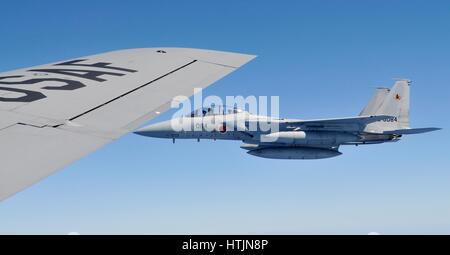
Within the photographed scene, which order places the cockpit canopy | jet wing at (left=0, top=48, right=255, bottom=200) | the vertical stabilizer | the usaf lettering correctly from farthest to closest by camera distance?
the vertical stabilizer → the cockpit canopy → the usaf lettering → jet wing at (left=0, top=48, right=255, bottom=200)

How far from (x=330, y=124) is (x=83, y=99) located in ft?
78.5

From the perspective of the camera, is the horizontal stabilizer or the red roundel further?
the horizontal stabilizer

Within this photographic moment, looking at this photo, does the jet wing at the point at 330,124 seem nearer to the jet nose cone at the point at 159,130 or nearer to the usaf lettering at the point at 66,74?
the jet nose cone at the point at 159,130

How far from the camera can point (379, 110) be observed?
3238cm

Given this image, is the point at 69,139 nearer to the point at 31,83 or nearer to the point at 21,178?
the point at 21,178

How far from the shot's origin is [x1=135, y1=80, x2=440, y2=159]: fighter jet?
2594 centimetres

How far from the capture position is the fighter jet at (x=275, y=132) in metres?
25.9

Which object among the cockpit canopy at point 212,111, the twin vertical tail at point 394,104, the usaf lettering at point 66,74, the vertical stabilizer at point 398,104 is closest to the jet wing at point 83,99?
the usaf lettering at point 66,74

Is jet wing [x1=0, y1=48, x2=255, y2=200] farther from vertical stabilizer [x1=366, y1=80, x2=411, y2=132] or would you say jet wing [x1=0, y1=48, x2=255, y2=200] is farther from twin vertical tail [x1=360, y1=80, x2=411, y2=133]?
vertical stabilizer [x1=366, y1=80, x2=411, y2=132]

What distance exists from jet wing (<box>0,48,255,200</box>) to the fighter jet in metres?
17.5

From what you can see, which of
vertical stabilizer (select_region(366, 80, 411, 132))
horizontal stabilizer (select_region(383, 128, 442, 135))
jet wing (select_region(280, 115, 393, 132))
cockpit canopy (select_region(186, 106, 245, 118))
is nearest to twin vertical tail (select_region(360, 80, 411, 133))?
vertical stabilizer (select_region(366, 80, 411, 132))

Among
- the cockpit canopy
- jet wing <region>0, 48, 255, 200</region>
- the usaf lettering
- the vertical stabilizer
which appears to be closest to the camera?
jet wing <region>0, 48, 255, 200</region>

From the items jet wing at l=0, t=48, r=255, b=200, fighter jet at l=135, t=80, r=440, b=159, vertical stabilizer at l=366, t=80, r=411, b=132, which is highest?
vertical stabilizer at l=366, t=80, r=411, b=132

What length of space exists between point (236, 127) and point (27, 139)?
23.1 m
